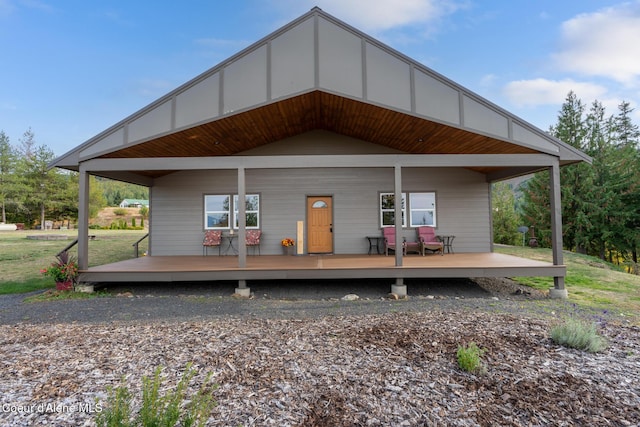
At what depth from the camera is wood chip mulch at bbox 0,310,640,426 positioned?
2178mm

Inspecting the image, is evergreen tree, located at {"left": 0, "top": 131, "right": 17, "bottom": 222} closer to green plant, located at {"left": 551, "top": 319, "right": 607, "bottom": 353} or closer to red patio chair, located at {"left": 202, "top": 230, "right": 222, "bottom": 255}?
red patio chair, located at {"left": 202, "top": 230, "right": 222, "bottom": 255}

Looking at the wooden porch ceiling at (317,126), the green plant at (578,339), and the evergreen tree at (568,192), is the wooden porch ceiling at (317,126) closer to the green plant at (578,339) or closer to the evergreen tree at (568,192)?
the green plant at (578,339)

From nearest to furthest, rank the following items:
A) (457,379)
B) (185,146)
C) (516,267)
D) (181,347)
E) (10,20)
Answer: (457,379) → (181,347) → (516,267) → (185,146) → (10,20)

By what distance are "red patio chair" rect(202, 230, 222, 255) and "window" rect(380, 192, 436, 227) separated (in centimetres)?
514

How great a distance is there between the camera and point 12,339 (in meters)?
3.71

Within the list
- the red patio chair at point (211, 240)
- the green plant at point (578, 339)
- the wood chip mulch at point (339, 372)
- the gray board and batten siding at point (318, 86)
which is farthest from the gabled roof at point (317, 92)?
the green plant at point (578, 339)

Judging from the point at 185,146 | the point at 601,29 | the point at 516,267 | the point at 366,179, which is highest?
the point at 601,29

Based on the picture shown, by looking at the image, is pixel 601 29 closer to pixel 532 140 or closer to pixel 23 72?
pixel 532 140

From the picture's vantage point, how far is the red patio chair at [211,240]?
30.6ft

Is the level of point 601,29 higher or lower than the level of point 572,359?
higher

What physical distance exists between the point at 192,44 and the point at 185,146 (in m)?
15.8

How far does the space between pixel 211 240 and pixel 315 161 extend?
479 centimetres

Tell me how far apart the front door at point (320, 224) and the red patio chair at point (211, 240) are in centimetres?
275

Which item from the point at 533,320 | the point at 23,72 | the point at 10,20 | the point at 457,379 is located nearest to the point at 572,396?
the point at 457,379
